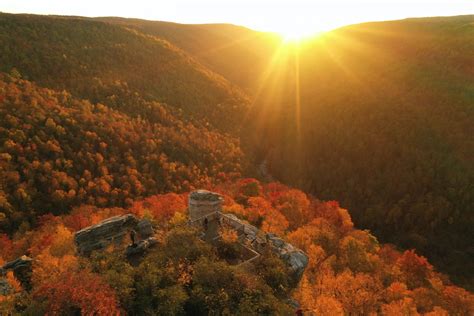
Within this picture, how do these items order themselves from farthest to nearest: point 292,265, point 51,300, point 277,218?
point 277,218 < point 292,265 < point 51,300

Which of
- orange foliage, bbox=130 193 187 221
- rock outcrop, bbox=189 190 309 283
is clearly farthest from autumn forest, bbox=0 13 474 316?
rock outcrop, bbox=189 190 309 283

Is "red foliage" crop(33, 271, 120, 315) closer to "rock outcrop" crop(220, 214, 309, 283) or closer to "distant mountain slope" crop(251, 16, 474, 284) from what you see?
"rock outcrop" crop(220, 214, 309, 283)

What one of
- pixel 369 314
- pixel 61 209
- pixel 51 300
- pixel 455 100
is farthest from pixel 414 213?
pixel 51 300

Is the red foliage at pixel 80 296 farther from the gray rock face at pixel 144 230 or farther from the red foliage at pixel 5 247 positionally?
the red foliage at pixel 5 247

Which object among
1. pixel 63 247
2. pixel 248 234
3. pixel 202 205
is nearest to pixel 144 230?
pixel 202 205

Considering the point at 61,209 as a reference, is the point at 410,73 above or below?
above

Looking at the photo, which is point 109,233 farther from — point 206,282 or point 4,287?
point 206,282

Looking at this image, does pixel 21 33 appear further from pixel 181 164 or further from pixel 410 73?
pixel 410 73
